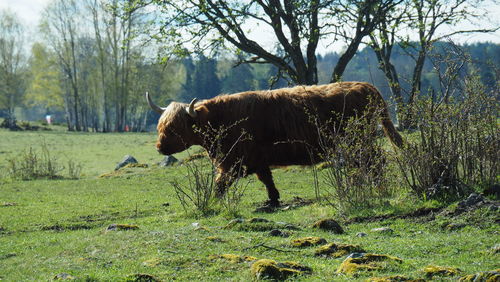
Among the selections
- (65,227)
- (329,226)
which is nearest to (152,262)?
(329,226)

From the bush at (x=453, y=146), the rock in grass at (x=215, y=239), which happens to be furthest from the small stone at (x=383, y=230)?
the rock in grass at (x=215, y=239)

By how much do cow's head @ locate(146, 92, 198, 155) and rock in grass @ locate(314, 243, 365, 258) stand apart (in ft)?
20.9

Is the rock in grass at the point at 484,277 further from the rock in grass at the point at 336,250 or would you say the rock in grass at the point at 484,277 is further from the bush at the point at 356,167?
the bush at the point at 356,167

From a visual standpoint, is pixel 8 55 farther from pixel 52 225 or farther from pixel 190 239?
pixel 190 239

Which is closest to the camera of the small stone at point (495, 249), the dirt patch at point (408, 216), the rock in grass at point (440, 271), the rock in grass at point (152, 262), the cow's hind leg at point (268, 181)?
the rock in grass at point (440, 271)

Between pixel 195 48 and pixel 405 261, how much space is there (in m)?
18.4

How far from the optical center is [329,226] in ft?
29.4

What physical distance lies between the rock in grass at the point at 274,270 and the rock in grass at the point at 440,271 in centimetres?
119

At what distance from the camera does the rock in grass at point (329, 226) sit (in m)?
8.84

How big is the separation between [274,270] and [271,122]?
673cm

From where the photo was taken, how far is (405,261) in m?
6.50

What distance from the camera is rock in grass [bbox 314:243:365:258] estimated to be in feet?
23.3

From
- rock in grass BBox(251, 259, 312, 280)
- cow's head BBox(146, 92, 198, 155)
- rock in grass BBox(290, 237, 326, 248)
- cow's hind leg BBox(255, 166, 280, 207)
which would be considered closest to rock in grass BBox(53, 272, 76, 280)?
rock in grass BBox(251, 259, 312, 280)

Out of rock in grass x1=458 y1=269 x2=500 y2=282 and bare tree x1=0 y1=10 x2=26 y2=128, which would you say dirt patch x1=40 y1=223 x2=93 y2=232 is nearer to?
rock in grass x1=458 y1=269 x2=500 y2=282
